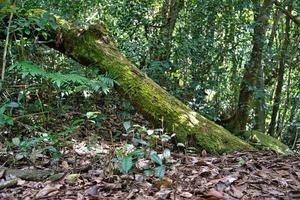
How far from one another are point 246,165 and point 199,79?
3548 mm

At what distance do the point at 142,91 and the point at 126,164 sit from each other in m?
1.68

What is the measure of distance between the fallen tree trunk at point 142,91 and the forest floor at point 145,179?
0.48m

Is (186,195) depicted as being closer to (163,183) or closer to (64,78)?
(163,183)

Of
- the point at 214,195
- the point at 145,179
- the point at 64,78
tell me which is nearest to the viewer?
the point at 214,195

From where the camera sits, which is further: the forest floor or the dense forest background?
the dense forest background

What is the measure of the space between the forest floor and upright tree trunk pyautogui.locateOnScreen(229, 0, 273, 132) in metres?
3.14

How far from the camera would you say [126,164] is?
2859 millimetres

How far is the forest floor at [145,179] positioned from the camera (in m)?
2.71

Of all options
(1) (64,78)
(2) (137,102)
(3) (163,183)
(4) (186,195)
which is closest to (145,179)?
(3) (163,183)

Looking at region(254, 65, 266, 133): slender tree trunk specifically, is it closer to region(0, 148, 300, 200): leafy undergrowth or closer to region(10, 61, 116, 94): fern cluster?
region(10, 61, 116, 94): fern cluster

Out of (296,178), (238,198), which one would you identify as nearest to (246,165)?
(296,178)

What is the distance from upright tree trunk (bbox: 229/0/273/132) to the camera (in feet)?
21.1

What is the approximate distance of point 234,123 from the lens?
7238mm

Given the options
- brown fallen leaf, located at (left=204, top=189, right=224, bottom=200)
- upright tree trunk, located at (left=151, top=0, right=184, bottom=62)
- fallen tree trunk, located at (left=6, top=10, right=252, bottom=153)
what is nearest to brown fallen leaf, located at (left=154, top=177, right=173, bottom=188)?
brown fallen leaf, located at (left=204, top=189, right=224, bottom=200)
